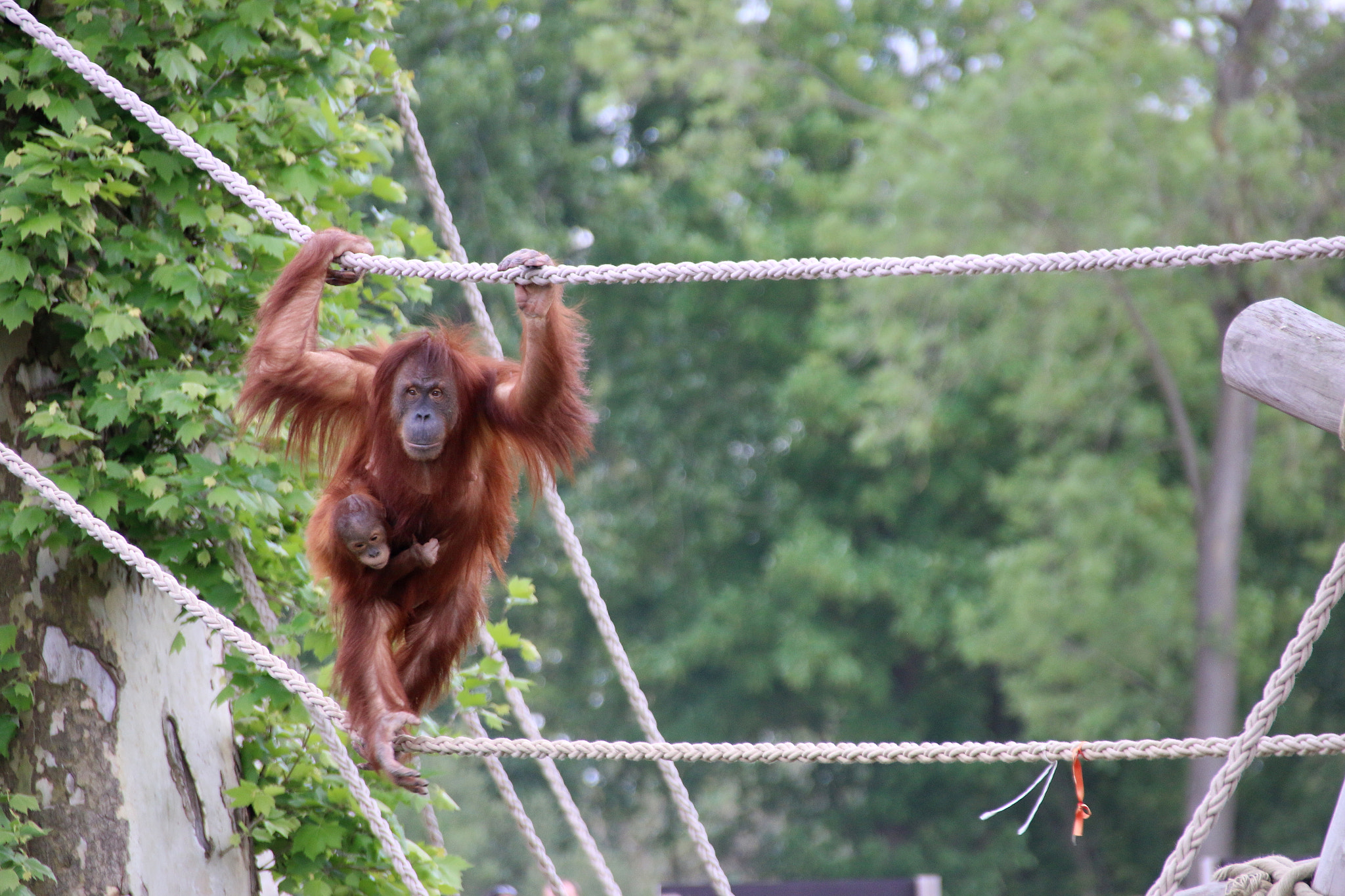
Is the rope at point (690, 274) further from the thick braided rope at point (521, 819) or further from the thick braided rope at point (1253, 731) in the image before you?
the thick braided rope at point (521, 819)

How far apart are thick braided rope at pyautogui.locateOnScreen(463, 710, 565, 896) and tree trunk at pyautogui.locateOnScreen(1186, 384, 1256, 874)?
8.27m

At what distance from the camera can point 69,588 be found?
133 inches

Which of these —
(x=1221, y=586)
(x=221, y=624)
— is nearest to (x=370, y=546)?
(x=221, y=624)

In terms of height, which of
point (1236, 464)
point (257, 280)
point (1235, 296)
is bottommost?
point (1236, 464)

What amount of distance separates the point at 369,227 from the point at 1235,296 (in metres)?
8.51

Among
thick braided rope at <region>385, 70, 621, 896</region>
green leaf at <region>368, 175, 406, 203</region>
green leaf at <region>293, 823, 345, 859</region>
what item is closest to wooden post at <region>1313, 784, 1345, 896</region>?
thick braided rope at <region>385, 70, 621, 896</region>

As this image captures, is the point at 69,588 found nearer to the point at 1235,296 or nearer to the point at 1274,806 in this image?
the point at 1235,296

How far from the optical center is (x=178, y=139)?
2.99 meters

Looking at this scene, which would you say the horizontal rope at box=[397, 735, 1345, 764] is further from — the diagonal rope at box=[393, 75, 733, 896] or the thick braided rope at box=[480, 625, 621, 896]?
the thick braided rope at box=[480, 625, 621, 896]

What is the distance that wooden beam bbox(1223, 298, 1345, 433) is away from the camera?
213 cm

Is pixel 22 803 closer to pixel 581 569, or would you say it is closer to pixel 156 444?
pixel 156 444

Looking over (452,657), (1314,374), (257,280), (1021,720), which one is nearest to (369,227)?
(257,280)

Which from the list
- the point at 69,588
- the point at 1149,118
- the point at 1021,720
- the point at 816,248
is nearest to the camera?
the point at 69,588

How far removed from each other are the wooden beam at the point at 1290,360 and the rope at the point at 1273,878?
A: 65 centimetres
